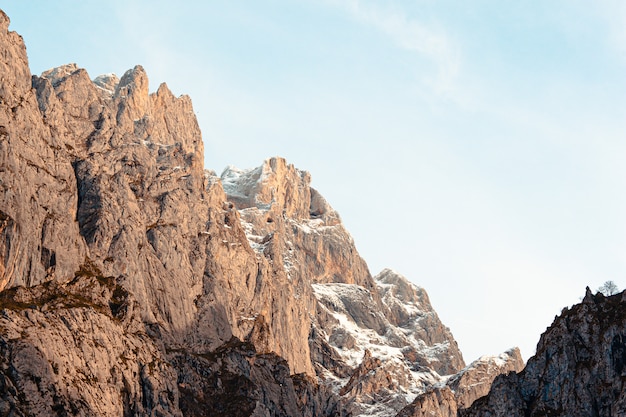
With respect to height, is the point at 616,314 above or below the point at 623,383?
above

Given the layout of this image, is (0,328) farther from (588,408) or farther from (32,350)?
(588,408)

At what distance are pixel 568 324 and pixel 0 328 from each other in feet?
332

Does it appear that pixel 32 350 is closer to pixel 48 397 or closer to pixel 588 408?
pixel 48 397

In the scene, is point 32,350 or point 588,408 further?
point 32,350

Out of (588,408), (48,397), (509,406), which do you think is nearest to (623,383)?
(588,408)

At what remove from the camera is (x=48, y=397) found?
646 feet

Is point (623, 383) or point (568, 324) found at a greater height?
point (568, 324)

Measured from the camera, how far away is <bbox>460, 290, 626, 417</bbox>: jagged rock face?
18688cm

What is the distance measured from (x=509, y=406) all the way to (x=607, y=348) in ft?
65.3

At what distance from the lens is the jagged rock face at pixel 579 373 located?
187 meters

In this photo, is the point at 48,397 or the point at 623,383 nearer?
the point at 623,383

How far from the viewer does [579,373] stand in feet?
628

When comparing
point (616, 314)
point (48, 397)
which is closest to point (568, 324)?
point (616, 314)

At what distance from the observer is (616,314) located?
19550cm
